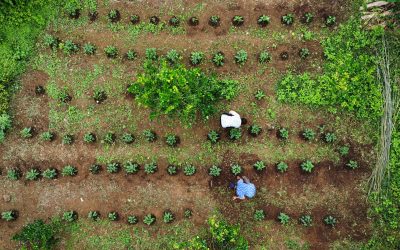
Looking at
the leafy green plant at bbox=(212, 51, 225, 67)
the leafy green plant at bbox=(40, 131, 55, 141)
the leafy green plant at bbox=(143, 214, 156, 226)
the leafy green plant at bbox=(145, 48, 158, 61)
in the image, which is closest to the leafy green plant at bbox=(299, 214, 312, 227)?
the leafy green plant at bbox=(143, 214, 156, 226)

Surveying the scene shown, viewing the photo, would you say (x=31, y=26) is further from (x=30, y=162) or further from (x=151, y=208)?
(x=151, y=208)

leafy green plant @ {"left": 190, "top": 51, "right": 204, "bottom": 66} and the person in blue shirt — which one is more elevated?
leafy green plant @ {"left": 190, "top": 51, "right": 204, "bottom": 66}

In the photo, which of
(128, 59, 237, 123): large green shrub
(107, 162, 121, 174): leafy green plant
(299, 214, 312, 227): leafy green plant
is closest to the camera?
(128, 59, 237, 123): large green shrub

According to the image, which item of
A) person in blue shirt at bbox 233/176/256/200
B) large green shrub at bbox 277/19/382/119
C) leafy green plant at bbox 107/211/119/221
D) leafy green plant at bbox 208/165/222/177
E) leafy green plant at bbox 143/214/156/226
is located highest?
large green shrub at bbox 277/19/382/119

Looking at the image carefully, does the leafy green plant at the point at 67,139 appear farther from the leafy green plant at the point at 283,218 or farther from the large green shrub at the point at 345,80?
the leafy green plant at the point at 283,218

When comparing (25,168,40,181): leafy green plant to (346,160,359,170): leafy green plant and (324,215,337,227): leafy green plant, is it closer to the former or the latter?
(324,215,337,227): leafy green plant

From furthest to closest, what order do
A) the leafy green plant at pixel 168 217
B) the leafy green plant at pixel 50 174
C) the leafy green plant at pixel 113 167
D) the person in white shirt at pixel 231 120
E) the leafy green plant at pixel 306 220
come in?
the leafy green plant at pixel 50 174 < the leafy green plant at pixel 113 167 < the leafy green plant at pixel 168 217 < the leafy green plant at pixel 306 220 < the person in white shirt at pixel 231 120

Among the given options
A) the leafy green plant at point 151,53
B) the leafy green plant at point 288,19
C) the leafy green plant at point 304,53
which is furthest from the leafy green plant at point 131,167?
the leafy green plant at point 288,19
